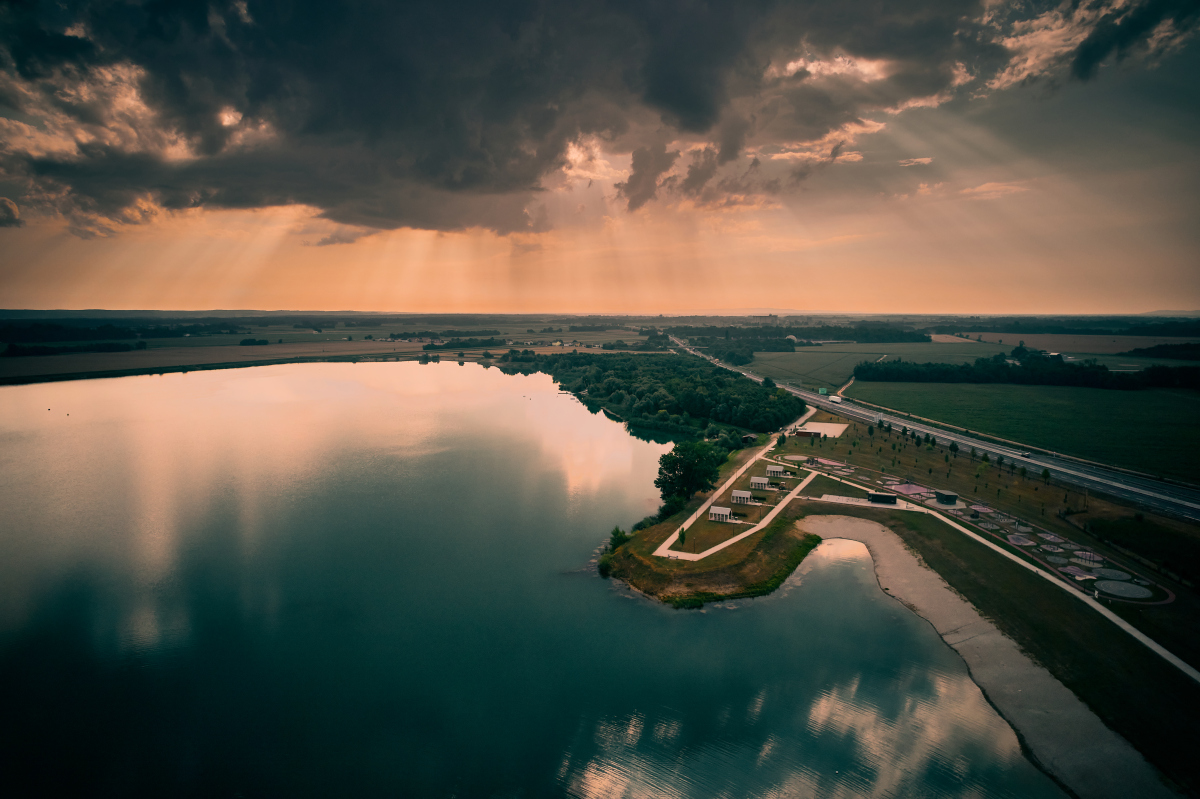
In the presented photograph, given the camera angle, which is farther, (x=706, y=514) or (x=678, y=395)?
(x=678, y=395)

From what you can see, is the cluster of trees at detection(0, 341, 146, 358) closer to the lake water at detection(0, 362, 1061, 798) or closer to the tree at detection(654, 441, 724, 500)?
the lake water at detection(0, 362, 1061, 798)

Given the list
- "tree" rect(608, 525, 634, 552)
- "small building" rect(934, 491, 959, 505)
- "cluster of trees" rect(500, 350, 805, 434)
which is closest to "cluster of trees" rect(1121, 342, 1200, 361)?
"cluster of trees" rect(500, 350, 805, 434)

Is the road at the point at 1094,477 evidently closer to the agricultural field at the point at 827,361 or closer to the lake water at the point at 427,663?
the lake water at the point at 427,663

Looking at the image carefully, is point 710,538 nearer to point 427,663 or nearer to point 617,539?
point 617,539

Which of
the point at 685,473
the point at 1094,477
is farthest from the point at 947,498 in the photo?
the point at 685,473

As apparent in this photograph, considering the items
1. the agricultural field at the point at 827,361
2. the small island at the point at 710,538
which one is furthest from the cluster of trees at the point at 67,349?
the agricultural field at the point at 827,361

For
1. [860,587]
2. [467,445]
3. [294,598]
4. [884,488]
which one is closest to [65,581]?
[294,598]

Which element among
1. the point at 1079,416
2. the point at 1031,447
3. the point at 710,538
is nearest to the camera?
→ the point at 710,538
